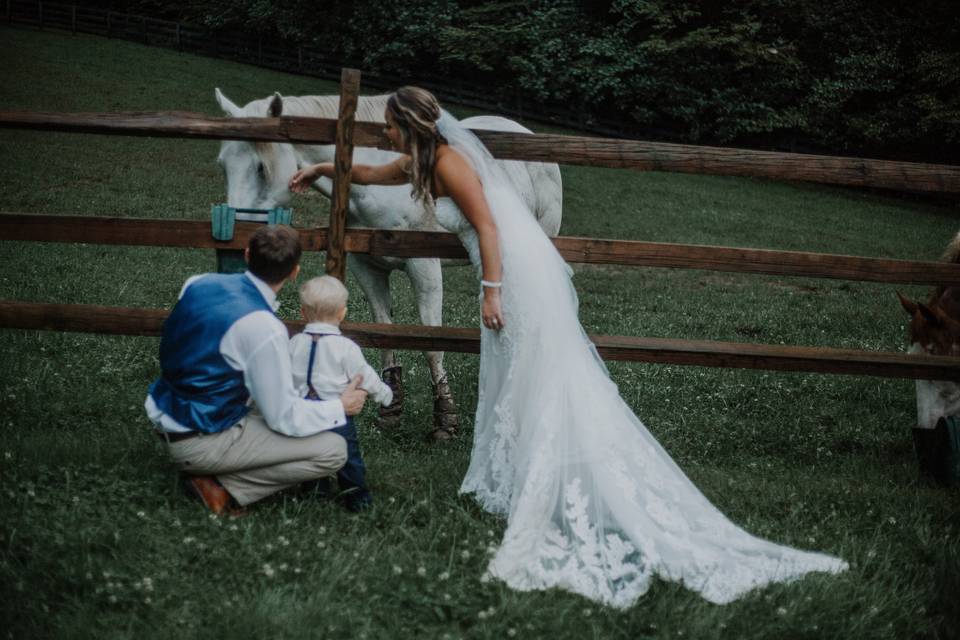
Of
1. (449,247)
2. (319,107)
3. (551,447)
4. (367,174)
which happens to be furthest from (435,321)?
(551,447)

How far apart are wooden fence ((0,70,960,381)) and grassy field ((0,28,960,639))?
77cm

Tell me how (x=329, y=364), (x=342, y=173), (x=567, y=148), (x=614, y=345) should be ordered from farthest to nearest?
1. (x=614, y=345)
2. (x=567, y=148)
3. (x=342, y=173)
4. (x=329, y=364)

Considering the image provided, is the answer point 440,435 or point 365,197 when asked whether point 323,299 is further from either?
point 440,435

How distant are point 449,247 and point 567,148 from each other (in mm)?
956

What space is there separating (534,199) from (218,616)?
5.40 metres

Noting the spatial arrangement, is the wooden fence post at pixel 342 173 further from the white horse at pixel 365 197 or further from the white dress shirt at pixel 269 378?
the white dress shirt at pixel 269 378

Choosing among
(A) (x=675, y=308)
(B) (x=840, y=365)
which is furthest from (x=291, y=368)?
(A) (x=675, y=308)

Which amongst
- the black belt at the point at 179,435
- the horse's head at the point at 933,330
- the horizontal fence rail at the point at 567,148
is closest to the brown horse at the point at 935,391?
the horse's head at the point at 933,330

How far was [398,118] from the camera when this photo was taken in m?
4.32

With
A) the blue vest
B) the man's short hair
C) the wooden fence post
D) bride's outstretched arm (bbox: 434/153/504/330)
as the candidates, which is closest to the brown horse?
bride's outstretched arm (bbox: 434/153/504/330)

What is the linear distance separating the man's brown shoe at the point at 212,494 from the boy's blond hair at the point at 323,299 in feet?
3.12

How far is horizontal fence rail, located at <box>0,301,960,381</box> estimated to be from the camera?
4.82m

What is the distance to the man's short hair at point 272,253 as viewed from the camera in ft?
12.5

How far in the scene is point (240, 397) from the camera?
3.91 meters
